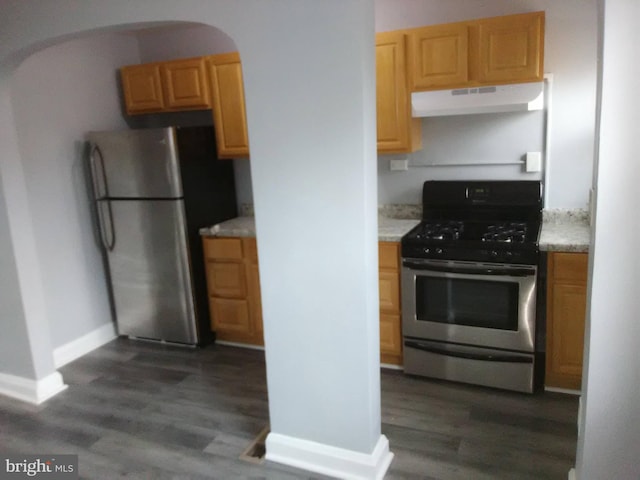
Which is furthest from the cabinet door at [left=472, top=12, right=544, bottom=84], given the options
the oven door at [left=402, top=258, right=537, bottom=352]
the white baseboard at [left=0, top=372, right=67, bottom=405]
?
the white baseboard at [left=0, top=372, right=67, bottom=405]

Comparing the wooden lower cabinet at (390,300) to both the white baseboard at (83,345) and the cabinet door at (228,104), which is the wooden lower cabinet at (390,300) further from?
the white baseboard at (83,345)

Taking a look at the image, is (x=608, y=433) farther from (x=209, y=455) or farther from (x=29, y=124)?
(x=29, y=124)

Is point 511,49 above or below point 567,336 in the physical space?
above

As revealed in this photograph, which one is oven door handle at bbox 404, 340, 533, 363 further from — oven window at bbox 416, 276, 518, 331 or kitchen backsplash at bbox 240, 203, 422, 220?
kitchen backsplash at bbox 240, 203, 422, 220

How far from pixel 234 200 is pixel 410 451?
2.42 meters

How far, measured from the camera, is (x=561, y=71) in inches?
121

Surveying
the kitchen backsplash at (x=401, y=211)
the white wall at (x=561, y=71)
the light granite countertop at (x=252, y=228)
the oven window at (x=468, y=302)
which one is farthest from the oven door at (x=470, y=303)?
the white wall at (x=561, y=71)

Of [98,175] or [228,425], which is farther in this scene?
[98,175]

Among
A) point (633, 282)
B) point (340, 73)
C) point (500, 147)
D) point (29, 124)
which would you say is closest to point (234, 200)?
point (29, 124)

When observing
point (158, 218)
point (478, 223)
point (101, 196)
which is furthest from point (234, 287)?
point (478, 223)

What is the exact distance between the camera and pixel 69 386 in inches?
130

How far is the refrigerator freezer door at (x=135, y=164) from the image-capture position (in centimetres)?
351

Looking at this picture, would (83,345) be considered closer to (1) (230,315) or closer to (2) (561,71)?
(1) (230,315)

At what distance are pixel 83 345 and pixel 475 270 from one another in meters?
2.90
